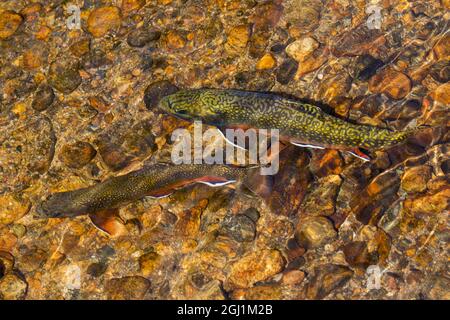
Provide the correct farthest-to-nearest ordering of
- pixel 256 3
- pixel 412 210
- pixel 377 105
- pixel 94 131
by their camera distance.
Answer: pixel 256 3 → pixel 94 131 → pixel 377 105 → pixel 412 210

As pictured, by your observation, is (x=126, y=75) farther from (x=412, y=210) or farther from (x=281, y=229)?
(x=412, y=210)

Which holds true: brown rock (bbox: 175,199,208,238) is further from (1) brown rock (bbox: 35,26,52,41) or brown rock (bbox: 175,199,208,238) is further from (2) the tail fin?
(1) brown rock (bbox: 35,26,52,41)

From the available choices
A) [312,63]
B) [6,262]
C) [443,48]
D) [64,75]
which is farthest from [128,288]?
[443,48]

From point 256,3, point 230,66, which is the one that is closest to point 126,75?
point 230,66

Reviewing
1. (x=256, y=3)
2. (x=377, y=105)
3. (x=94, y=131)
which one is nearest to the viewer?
(x=377, y=105)

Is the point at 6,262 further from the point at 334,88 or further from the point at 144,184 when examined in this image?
the point at 334,88
